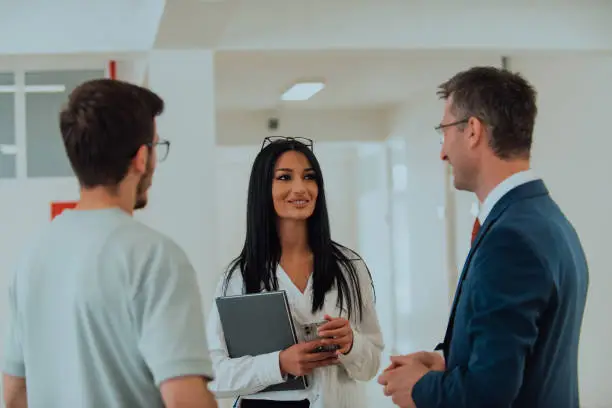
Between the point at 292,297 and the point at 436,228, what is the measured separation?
4307 mm

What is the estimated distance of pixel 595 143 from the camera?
4.79 meters

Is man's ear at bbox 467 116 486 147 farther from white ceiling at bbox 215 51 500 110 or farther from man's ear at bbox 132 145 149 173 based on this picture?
white ceiling at bbox 215 51 500 110

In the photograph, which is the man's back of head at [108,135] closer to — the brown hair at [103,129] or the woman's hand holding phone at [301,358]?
the brown hair at [103,129]

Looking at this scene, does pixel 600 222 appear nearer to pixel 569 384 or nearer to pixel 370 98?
pixel 569 384

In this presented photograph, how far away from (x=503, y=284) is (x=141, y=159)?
77 cm

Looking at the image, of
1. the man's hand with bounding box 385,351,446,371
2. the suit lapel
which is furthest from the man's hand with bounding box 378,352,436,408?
the suit lapel

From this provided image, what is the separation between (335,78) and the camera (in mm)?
6957

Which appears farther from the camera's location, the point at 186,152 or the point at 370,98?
the point at 370,98

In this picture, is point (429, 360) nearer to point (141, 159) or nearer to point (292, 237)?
A: point (141, 159)

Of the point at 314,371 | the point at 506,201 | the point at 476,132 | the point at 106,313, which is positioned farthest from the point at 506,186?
the point at 314,371

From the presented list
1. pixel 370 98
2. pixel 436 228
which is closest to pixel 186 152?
pixel 436 228

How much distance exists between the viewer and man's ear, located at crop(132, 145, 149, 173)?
63.4 inches

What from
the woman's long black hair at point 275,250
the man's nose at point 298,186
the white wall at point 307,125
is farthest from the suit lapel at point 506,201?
the white wall at point 307,125

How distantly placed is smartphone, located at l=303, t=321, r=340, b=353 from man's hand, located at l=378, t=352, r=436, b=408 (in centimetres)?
58
